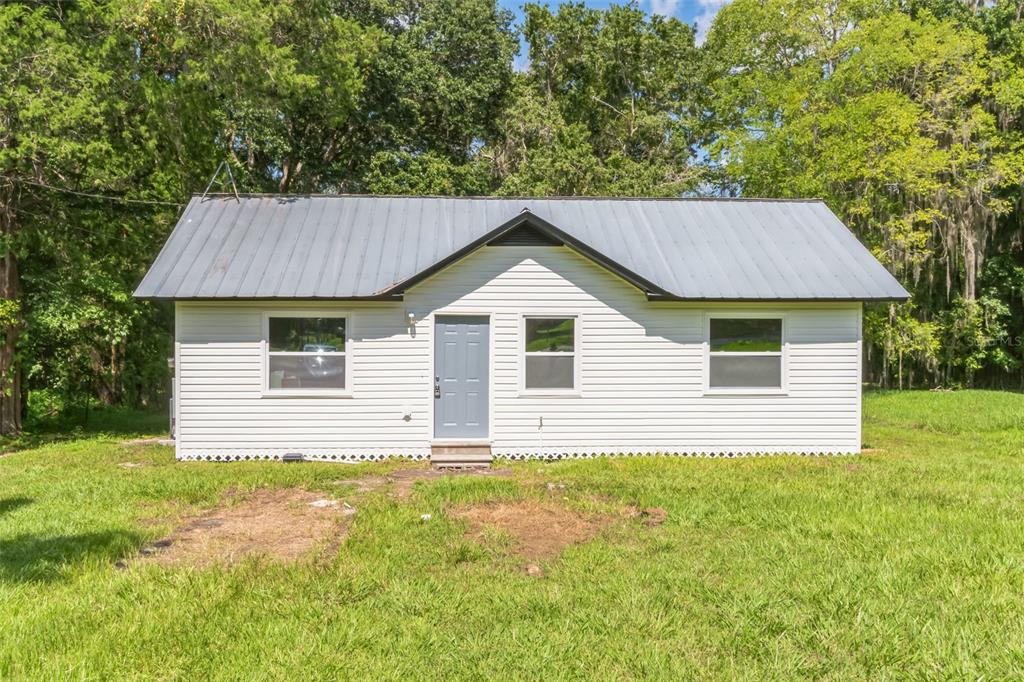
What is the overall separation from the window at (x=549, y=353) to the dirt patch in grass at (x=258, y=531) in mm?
4059

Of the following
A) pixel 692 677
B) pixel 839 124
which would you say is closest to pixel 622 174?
pixel 839 124

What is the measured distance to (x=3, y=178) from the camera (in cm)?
1136

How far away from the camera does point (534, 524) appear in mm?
6340

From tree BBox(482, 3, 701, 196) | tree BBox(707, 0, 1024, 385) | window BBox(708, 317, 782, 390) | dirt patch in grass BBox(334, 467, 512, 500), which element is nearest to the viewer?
dirt patch in grass BBox(334, 467, 512, 500)

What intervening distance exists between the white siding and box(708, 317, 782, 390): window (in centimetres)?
20

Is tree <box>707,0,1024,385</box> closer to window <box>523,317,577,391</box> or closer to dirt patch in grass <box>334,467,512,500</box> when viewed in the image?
window <box>523,317,577,391</box>

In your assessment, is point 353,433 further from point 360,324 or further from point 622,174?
point 622,174

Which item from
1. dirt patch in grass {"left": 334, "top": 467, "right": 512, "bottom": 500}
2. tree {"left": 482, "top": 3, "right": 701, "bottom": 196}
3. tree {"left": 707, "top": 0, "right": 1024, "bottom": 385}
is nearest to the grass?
dirt patch in grass {"left": 334, "top": 467, "right": 512, "bottom": 500}

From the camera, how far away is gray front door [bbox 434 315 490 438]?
33.4 feet

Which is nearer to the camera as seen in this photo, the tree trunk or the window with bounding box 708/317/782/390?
the window with bounding box 708/317/782/390

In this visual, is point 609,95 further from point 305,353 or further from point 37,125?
point 37,125

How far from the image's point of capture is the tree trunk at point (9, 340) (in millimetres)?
11844

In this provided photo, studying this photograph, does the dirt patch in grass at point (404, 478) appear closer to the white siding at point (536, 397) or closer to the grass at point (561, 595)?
the grass at point (561, 595)

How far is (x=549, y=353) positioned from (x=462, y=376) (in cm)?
152
